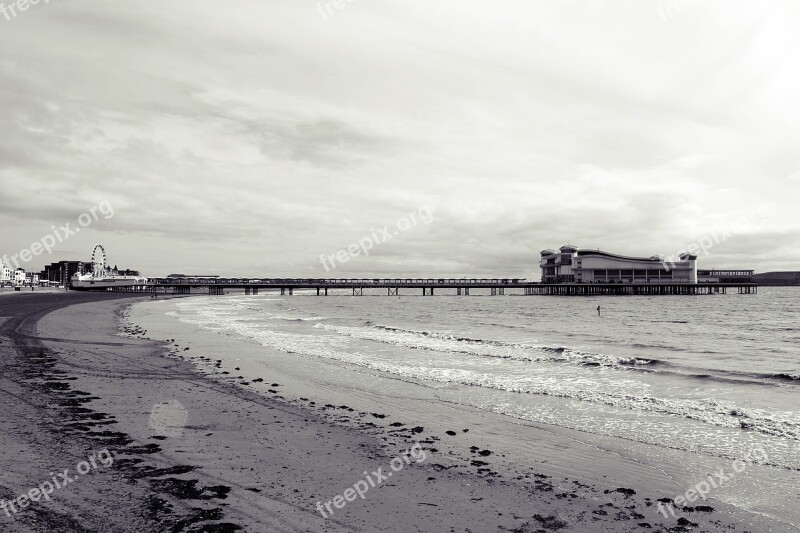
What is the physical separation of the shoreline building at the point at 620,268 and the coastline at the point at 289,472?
474 feet

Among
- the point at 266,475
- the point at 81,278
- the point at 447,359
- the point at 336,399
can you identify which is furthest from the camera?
the point at 81,278

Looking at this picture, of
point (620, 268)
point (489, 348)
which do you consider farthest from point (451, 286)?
point (489, 348)

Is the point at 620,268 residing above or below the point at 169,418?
above

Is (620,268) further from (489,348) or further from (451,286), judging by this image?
(489,348)

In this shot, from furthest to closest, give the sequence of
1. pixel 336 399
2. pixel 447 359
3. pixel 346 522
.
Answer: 1. pixel 447 359
2. pixel 336 399
3. pixel 346 522

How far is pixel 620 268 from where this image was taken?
146625 mm

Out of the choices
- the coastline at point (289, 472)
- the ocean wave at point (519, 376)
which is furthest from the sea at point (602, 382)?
the coastline at point (289, 472)

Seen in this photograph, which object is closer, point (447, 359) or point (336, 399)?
point (336, 399)

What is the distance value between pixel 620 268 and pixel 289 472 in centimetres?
15306

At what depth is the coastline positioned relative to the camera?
582 centimetres

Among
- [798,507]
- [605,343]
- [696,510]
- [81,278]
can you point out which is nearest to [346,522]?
[696,510]

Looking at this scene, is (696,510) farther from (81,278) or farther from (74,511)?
(81,278)

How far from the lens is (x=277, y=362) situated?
1920 centimetres

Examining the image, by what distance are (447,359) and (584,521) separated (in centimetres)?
1505
